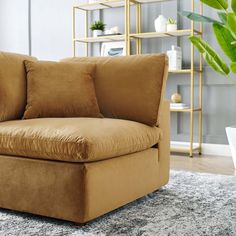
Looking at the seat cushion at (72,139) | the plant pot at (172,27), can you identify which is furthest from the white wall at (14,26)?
the seat cushion at (72,139)

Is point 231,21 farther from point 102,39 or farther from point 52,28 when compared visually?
point 52,28

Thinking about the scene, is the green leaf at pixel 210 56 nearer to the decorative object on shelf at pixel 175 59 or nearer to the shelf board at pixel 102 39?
the decorative object on shelf at pixel 175 59

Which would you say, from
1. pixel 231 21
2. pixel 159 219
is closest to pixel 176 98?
pixel 231 21

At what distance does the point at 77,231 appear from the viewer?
1.97 metres

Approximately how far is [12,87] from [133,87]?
2.26 ft

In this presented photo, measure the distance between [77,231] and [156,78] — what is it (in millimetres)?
1023

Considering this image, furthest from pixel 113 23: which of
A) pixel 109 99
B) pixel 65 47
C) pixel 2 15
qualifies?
pixel 109 99

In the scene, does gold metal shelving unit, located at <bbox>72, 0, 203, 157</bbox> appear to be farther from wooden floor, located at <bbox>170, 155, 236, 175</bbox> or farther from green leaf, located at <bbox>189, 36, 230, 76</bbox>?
green leaf, located at <bbox>189, 36, 230, 76</bbox>

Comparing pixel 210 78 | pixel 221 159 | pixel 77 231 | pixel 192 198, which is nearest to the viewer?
pixel 77 231

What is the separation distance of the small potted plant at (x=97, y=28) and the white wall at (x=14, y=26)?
107cm

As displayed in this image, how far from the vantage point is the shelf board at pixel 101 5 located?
180 inches

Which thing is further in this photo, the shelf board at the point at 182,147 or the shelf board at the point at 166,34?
the shelf board at the point at 182,147

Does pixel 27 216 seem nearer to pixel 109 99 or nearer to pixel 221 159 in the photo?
pixel 109 99

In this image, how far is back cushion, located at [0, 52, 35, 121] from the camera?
8.45 ft
